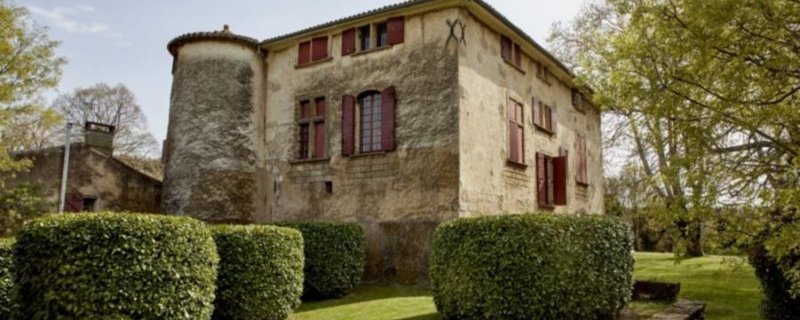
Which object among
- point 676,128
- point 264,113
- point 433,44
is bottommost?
point 676,128

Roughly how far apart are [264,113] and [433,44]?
5.89 m

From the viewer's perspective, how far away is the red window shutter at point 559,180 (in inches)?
634

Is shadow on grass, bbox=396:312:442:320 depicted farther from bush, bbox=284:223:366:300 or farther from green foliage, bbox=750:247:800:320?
green foliage, bbox=750:247:800:320

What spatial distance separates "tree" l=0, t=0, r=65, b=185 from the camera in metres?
12.9

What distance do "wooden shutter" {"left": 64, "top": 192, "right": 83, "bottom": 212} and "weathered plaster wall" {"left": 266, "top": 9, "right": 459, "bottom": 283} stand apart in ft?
17.5

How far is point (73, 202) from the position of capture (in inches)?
561

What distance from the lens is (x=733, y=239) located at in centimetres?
617

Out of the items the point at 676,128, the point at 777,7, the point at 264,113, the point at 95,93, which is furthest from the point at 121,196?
the point at 95,93

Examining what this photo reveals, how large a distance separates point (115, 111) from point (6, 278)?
27938 mm

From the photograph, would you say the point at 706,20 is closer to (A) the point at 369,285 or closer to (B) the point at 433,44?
(B) the point at 433,44

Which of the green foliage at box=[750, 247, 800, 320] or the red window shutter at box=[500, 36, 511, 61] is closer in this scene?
the green foliage at box=[750, 247, 800, 320]

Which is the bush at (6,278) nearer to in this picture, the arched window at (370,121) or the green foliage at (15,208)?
the green foliage at (15,208)

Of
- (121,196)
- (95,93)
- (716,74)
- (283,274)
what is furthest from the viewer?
(95,93)

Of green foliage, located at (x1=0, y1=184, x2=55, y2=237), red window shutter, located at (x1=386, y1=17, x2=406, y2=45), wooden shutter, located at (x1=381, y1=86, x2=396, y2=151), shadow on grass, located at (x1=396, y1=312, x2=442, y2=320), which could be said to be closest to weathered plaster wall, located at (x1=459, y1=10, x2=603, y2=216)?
red window shutter, located at (x1=386, y1=17, x2=406, y2=45)
